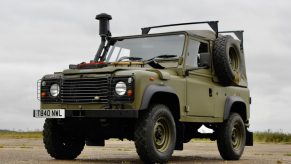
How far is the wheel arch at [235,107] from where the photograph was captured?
38.5 ft

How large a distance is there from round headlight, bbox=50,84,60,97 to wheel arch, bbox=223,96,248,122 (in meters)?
3.63

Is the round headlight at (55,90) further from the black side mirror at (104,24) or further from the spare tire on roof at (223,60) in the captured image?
the spare tire on roof at (223,60)

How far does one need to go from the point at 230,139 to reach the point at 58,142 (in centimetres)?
359

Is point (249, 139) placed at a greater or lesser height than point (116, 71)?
lesser

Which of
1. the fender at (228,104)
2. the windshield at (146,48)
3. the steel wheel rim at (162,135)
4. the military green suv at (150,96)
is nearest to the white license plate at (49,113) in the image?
the military green suv at (150,96)

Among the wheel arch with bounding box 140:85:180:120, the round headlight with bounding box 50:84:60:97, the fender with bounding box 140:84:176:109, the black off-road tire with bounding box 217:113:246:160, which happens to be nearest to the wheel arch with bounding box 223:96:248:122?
the black off-road tire with bounding box 217:113:246:160

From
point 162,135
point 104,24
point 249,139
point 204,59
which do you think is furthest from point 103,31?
point 249,139

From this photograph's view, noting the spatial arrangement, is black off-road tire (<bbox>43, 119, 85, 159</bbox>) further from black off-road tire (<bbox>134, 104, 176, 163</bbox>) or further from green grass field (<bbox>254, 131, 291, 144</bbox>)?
green grass field (<bbox>254, 131, 291, 144</bbox>)

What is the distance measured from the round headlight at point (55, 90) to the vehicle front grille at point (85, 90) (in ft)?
0.50

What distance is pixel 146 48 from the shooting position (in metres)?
10.9

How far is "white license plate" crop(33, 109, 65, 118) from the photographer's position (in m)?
9.49

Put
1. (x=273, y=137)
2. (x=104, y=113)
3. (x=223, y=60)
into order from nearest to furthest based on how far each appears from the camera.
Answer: (x=104, y=113), (x=223, y=60), (x=273, y=137)

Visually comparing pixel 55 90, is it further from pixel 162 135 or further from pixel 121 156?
pixel 121 156

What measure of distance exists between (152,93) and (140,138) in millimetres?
727
